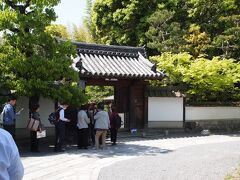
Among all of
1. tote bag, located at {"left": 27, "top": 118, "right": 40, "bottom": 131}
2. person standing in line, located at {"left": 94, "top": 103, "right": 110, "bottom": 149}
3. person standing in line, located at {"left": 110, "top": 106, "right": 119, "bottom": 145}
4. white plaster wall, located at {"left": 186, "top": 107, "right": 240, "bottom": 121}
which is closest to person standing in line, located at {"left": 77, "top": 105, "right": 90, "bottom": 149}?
person standing in line, located at {"left": 94, "top": 103, "right": 110, "bottom": 149}

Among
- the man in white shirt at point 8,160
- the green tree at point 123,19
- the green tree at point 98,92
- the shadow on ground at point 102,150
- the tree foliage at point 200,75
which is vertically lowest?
the shadow on ground at point 102,150

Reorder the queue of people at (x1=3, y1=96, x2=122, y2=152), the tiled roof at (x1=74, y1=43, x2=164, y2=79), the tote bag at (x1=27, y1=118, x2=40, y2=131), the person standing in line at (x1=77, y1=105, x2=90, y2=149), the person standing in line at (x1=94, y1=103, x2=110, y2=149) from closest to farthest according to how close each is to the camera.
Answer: the queue of people at (x1=3, y1=96, x2=122, y2=152), the tote bag at (x1=27, y1=118, x2=40, y2=131), the person standing in line at (x1=94, y1=103, x2=110, y2=149), the person standing in line at (x1=77, y1=105, x2=90, y2=149), the tiled roof at (x1=74, y1=43, x2=164, y2=79)

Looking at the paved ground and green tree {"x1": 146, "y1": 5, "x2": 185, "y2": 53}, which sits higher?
green tree {"x1": 146, "y1": 5, "x2": 185, "y2": 53}

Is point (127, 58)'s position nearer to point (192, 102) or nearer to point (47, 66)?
point (192, 102)

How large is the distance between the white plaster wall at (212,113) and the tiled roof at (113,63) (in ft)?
10.0

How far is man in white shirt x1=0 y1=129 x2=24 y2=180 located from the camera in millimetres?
2625

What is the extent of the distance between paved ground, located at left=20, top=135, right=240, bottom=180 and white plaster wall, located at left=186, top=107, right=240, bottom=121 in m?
5.84

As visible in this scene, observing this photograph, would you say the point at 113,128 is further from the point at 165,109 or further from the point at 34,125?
the point at 165,109

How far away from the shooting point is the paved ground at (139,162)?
9.77 meters

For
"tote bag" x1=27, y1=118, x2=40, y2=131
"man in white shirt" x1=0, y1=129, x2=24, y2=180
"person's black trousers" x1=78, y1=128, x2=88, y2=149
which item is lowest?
"person's black trousers" x1=78, y1=128, x2=88, y2=149

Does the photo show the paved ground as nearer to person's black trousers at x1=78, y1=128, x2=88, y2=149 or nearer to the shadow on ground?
the shadow on ground

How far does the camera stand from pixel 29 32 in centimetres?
1410

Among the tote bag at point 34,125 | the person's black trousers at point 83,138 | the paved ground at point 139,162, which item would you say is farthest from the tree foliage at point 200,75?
the tote bag at point 34,125

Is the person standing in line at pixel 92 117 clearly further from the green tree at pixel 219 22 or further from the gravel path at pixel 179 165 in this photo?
the green tree at pixel 219 22
